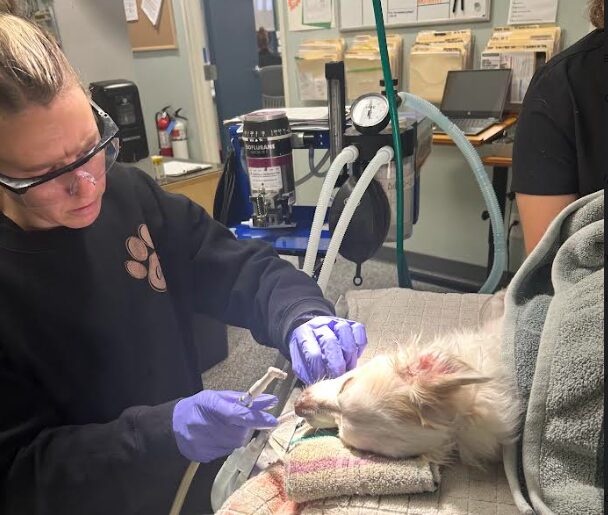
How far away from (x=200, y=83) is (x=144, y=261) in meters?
3.65

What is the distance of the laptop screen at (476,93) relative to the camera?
2645 millimetres

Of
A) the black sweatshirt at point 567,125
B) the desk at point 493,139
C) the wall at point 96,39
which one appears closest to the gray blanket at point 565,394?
the black sweatshirt at point 567,125

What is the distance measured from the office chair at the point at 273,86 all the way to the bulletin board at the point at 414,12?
71cm

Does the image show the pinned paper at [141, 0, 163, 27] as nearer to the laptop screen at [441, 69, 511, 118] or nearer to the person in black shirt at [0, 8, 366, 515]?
the laptop screen at [441, 69, 511, 118]

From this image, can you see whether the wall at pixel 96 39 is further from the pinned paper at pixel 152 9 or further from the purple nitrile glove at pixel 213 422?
the pinned paper at pixel 152 9

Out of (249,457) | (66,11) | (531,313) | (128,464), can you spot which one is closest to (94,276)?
(128,464)

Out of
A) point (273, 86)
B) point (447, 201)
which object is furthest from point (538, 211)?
point (273, 86)

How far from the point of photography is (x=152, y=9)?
14.3 feet

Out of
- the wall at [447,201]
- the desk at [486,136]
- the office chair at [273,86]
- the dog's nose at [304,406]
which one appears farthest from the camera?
the office chair at [273,86]

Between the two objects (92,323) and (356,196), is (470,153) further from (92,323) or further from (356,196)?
(92,323)

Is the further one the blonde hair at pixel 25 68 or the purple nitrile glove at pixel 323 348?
the purple nitrile glove at pixel 323 348

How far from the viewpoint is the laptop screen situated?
264cm

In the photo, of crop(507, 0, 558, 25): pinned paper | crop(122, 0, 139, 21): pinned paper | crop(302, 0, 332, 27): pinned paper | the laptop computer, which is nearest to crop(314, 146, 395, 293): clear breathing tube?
the laptop computer

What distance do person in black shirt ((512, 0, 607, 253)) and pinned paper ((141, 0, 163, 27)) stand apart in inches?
146
